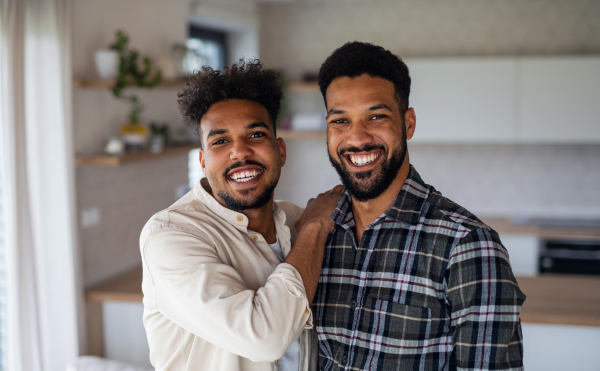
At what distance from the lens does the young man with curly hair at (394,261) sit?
1.22 m

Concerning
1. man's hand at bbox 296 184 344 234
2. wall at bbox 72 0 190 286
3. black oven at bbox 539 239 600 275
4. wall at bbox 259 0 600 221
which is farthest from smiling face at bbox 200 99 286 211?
wall at bbox 259 0 600 221

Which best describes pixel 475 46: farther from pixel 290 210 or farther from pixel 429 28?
pixel 290 210

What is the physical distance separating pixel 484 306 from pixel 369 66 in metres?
0.68

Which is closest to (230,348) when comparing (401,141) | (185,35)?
(401,141)

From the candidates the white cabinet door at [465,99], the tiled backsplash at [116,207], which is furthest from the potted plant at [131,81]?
the white cabinet door at [465,99]

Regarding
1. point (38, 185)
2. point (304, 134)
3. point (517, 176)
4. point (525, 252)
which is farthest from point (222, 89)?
point (517, 176)

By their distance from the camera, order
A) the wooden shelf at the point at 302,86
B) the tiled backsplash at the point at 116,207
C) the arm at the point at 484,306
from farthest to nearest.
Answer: the wooden shelf at the point at 302,86
the tiled backsplash at the point at 116,207
the arm at the point at 484,306

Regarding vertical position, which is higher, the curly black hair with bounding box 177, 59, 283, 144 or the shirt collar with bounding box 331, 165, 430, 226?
the curly black hair with bounding box 177, 59, 283, 144

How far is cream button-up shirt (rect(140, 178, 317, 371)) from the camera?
4.13ft

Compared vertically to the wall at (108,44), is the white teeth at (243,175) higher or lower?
lower

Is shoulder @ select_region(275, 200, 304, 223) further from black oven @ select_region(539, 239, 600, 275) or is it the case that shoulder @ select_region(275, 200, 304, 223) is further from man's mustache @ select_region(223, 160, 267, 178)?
black oven @ select_region(539, 239, 600, 275)

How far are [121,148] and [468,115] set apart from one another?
9.21ft

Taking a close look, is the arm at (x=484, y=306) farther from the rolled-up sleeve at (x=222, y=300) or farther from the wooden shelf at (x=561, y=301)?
the wooden shelf at (x=561, y=301)

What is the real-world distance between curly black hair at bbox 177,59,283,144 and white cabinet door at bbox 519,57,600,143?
327 cm
